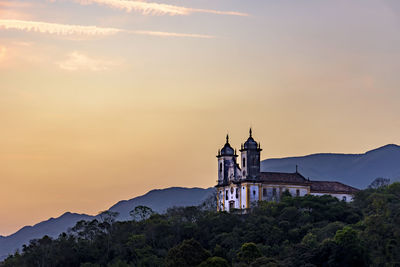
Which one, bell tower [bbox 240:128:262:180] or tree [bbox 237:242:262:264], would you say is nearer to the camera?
tree [bbox 237:242:262:264]

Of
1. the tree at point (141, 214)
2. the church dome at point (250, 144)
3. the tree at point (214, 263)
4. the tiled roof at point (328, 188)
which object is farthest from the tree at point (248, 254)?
the tiled roof at point (328, 188)

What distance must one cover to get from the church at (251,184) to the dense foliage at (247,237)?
4.20 m

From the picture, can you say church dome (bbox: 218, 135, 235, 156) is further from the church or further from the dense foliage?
the dense foliage

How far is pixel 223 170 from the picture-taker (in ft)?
388

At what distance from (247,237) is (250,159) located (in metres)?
17.5

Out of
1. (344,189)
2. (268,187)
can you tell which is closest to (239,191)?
(268,187)

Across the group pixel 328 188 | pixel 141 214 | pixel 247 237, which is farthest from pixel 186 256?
Result: pixel 328 188

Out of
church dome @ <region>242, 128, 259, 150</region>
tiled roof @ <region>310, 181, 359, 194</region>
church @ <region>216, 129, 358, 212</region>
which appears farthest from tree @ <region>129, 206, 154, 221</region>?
tiled roof @ <region>310, 181, 359, 194</region>

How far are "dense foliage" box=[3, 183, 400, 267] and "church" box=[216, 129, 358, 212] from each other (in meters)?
4.20

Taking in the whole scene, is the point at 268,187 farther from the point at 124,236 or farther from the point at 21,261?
the point at 21,261

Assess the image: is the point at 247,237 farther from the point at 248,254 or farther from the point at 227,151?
the point at 227,151

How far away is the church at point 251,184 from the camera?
11300 centimetres

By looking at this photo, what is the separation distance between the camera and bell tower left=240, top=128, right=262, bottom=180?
113312 millimetres

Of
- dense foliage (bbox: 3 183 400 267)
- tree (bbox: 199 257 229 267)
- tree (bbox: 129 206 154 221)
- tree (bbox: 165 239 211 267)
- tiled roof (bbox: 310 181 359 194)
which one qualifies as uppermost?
tiled roof (bbox: 310 181 359 194)
